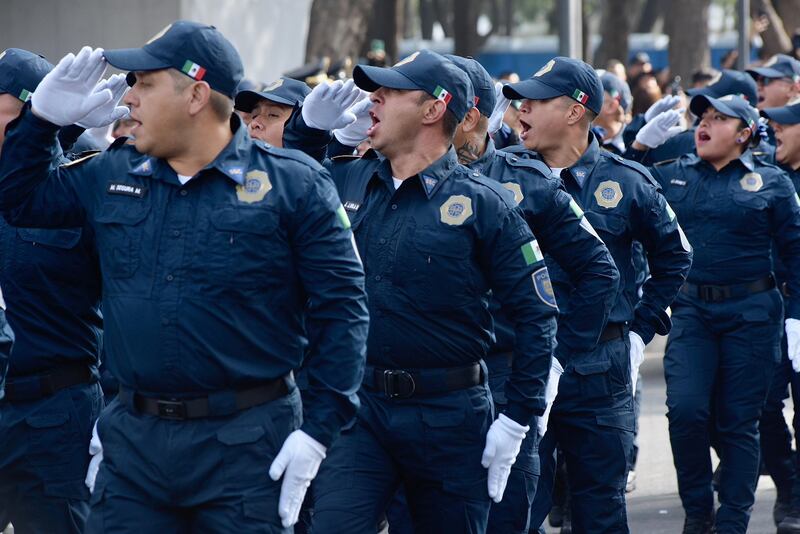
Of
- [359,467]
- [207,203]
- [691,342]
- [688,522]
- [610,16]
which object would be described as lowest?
[610,16]

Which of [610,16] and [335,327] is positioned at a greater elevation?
[335,327]

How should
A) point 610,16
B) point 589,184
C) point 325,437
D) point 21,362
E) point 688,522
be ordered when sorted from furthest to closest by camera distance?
point 610,16
point 688,522
point 589,184
point 21,362
point 325,437

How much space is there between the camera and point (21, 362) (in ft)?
17.9

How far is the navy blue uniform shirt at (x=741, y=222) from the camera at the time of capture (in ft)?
26.2

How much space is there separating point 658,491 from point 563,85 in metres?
3.13

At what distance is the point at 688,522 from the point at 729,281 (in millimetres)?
1265

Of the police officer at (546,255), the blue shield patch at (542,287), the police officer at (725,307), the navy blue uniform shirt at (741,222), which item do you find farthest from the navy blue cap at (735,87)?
the blue shield patch at (542,287)

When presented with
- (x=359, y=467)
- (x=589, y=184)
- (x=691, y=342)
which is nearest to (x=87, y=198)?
(x=359, y=467)

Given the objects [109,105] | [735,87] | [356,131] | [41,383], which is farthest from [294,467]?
[735,87]

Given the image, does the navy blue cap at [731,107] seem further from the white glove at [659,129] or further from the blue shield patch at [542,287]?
the blue shield patch at [542,287]

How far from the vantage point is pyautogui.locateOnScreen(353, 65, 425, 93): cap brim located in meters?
5.34

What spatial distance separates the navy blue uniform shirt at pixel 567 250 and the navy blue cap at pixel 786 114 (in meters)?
3.11

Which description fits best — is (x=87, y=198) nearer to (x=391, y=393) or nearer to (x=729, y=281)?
(x=391, y=393)

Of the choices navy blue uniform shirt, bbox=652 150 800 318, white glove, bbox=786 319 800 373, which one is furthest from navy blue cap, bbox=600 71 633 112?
white glove, bbox=786 319 800 373
